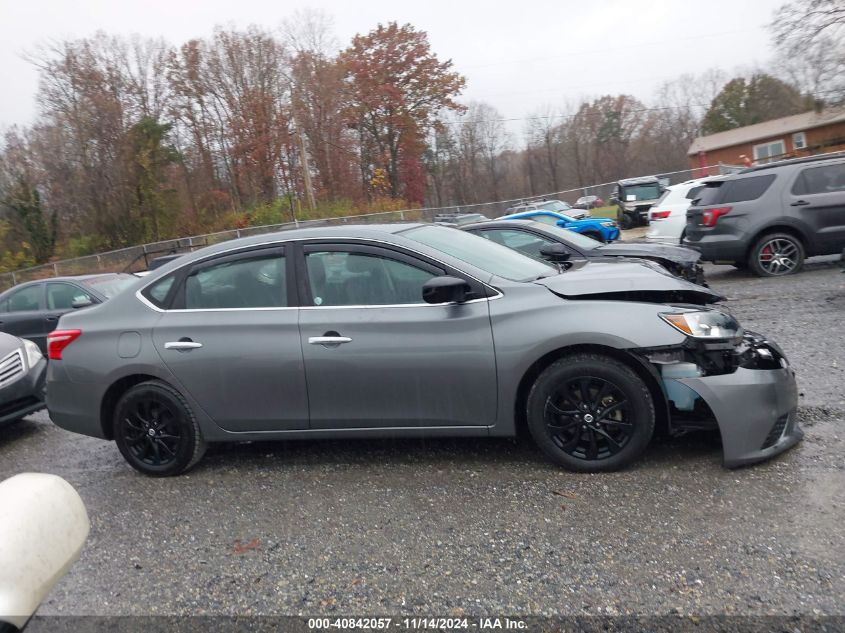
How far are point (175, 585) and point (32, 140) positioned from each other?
122ft

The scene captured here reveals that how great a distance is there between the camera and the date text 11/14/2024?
9.09 feet

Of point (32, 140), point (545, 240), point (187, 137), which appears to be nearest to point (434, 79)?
point (187, 137)

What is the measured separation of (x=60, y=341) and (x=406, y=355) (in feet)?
8.60

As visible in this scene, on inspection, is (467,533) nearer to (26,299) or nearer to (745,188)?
(745,188)

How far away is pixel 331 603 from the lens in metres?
3.05

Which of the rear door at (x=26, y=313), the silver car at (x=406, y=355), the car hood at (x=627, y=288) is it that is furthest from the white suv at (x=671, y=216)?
the rear door at (x=26, y=313)

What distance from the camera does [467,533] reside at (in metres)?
3.54

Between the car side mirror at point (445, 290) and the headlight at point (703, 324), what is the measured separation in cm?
116

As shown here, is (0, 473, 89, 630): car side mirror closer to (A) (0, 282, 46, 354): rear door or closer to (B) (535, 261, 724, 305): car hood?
(B) (535, 261, 724, 305): car hood

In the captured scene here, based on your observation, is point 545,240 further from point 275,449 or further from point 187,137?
point 187,137

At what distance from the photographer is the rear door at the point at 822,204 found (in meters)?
10.3

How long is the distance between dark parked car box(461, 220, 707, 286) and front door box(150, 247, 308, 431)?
4255 mm

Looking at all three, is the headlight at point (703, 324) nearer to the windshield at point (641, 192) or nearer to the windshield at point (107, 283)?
the windshield at point (107, 283)

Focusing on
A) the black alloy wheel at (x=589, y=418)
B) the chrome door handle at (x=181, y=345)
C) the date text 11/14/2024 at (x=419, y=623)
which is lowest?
the date text 11/14/2024 at (x=419, y=623)
